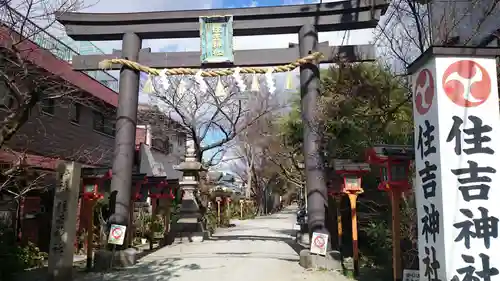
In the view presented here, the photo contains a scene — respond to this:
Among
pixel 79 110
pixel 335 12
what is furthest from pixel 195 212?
pixel 335 12

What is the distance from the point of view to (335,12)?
1205 centimetres

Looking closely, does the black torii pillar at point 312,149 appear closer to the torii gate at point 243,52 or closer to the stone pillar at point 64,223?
the torii gate at point 243,52

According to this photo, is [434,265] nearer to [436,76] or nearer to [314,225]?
[436,76]

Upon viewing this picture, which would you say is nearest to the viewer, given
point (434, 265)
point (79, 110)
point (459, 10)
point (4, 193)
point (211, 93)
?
point (434, 265)

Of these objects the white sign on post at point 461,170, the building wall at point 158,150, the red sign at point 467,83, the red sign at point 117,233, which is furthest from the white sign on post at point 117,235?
the building wall at point 158,150

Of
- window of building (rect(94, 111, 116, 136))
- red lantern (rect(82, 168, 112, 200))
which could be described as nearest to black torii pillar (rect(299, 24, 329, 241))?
red lantern (rect(82, 168, 112, 200))

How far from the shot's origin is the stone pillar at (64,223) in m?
9.07

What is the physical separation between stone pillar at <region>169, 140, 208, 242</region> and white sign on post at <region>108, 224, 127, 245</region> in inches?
258

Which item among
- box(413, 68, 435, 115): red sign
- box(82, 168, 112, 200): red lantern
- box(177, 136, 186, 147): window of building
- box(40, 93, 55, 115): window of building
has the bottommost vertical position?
box(82, 168, 112, 200): red lantern

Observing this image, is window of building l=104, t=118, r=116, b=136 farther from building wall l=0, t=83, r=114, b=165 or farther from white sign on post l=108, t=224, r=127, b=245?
white sign on post l=108, t=224, r=127, b=245

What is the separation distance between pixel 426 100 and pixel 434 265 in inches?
80.6

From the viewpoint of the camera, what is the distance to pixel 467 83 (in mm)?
5082

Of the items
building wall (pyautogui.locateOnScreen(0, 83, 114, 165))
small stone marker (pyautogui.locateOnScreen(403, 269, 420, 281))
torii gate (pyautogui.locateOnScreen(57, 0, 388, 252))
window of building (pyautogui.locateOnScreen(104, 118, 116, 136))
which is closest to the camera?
small stone marker (pyautogui.locateOnScreen(403, 269, 420, 281))

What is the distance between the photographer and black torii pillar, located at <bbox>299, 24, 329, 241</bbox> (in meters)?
11.2
